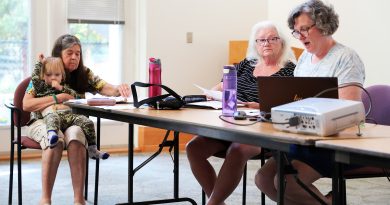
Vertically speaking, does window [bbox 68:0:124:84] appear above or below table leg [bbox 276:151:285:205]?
above

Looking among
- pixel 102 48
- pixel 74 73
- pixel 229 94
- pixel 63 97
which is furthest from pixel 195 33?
pixel 229 94

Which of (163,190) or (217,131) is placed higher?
(217,131)

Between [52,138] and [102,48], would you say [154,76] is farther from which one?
[102,48]

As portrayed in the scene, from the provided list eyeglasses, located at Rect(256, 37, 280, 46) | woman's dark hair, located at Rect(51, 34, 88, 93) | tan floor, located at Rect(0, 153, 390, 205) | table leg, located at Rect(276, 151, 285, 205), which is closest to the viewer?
table leg, located at Rect(276, 151, 285, 205)

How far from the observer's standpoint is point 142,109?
7.94 ft

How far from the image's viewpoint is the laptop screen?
5.92ft

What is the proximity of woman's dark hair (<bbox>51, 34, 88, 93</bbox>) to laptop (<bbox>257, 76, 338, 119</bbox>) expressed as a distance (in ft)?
5.10

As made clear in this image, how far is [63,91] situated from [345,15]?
2.46 m

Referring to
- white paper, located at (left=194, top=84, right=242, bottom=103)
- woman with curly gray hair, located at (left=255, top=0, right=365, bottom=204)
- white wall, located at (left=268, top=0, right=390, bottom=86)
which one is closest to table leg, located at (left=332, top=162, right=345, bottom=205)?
woman with curly gray hair, located at (left=255, top=0, right=365, bottom=204)

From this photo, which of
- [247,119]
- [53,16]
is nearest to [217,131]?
[247,119]

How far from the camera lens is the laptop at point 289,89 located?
Result: 1806 mm

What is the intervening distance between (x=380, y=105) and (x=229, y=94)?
776mm

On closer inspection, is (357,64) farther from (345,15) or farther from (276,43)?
(345,15)

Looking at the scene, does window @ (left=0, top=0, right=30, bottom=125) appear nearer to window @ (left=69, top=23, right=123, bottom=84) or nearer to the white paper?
window @ (left=69, top=23, right=123, bottom=84)
